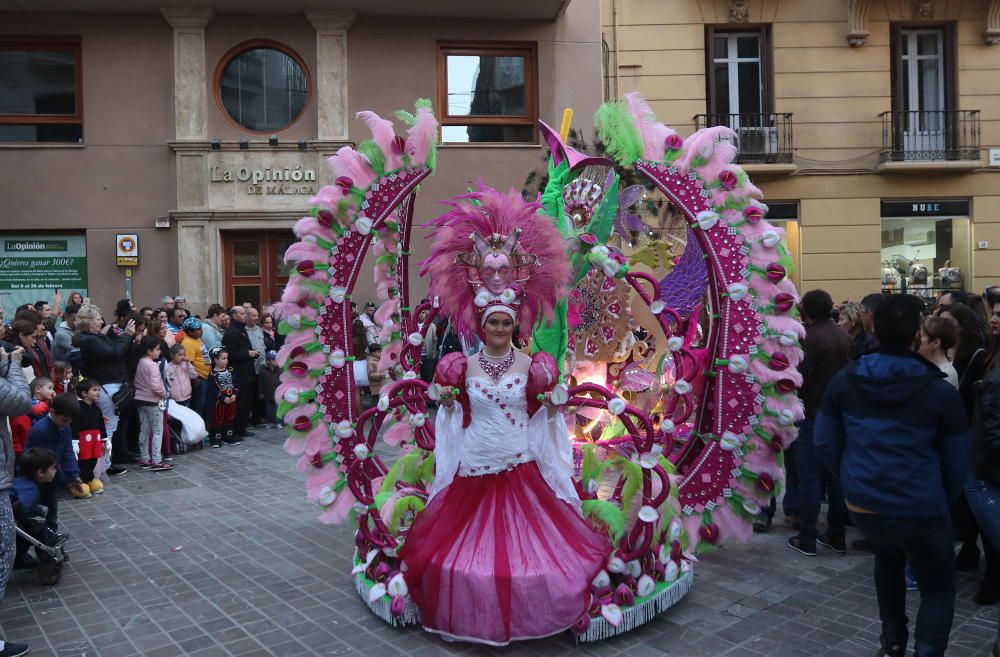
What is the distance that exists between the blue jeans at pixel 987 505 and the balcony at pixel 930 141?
12.6m

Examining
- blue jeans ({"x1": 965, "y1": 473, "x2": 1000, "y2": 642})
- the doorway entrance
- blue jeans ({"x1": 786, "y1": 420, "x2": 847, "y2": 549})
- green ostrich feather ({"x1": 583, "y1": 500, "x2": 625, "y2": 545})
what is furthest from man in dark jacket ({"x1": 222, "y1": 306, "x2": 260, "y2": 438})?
blue jeans ({"x1": 965, "y1": 473, "x2": 1000, "y2": 642})

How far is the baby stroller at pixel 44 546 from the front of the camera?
4.94 meters

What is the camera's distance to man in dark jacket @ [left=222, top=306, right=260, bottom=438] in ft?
32.4

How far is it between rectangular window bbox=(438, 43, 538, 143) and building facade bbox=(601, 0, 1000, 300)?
2.13m

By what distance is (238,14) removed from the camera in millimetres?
13133

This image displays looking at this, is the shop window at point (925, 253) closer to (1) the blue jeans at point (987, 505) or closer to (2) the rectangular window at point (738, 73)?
(2) the rectangular window at point (738, 73)

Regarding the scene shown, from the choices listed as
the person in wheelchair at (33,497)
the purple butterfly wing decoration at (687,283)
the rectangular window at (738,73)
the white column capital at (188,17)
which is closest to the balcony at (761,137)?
the rectangular window at (738,73)

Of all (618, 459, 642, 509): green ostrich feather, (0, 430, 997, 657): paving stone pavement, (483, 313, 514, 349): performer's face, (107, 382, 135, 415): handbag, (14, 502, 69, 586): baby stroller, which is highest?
(483, 313, 514, 349): performer's face

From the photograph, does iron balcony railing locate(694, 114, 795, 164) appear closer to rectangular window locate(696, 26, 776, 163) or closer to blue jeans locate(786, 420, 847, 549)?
rectangular window locate(696, 26, 776, 163)

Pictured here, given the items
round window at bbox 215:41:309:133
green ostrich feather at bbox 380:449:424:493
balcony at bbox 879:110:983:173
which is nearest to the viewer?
green ostrich feather at bbox 380:449:424:493

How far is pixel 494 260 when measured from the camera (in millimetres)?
4207

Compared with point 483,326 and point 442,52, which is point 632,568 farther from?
point 442,52

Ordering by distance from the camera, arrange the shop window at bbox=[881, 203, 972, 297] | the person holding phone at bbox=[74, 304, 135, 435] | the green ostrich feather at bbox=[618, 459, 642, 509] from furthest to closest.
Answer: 1. the shop window at bbox=[881, 203, 972, 297]
2. the person holding phone at bbox=[74, 304, 135, 435]
3. the green ostrich feather at bbox=[618, 459, 642, 509]

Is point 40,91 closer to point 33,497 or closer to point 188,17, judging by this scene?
point 188,17
